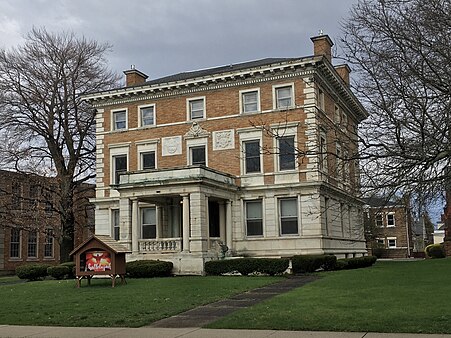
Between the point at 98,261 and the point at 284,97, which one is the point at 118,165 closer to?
the point at 284,97

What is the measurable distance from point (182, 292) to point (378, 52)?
37.8 ft

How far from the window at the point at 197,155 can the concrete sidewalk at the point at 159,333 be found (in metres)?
24.9

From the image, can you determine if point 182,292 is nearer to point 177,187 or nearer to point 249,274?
point 249,274

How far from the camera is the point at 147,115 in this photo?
134 feet

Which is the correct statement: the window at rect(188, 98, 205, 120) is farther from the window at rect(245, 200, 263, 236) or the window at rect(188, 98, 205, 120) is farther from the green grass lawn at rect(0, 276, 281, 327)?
the green grass lawn at rect(0, 276, 281, 327)

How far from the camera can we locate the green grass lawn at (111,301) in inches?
590

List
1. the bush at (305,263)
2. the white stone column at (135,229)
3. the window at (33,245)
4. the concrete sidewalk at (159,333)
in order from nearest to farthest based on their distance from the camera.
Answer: the concrete sidewalk at (159,333) → the bush at (305,263) → the white stone column at (135,229) → the window at (33,245)

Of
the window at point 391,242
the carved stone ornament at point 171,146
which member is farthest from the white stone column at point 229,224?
the window at point 391,242

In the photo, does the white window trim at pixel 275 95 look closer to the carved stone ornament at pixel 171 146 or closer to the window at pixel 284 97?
the window at pixel 284 97

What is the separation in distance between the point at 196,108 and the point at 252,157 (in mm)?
5479

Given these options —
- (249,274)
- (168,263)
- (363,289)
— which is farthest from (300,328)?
(168,263)

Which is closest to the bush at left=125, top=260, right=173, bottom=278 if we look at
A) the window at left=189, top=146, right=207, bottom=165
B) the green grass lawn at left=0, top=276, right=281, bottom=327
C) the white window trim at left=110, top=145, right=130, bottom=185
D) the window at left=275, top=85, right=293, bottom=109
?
the green grass lawn at left=0, top=276, right=281, bottom=327

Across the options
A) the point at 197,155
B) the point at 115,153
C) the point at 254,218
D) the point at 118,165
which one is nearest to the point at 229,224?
the point at 254,218

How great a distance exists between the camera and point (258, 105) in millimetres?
37094
